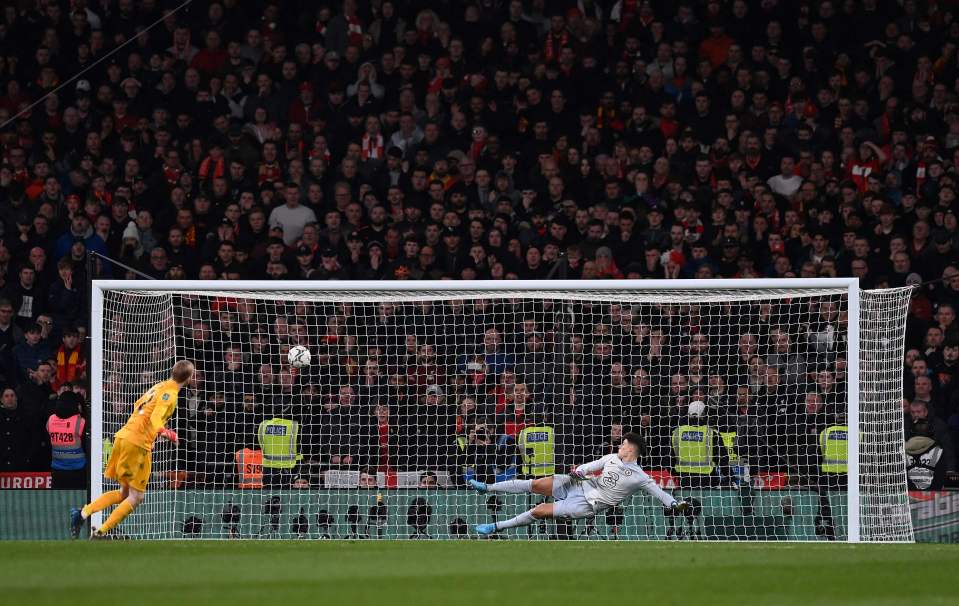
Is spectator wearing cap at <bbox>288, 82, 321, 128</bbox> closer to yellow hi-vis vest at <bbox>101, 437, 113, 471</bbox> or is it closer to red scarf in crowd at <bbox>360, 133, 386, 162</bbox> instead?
red scarf in crowd at <bbox>360, 133, 386, 162</bbox>

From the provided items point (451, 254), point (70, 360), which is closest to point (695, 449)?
point (451, 254)

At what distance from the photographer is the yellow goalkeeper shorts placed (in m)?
14.3

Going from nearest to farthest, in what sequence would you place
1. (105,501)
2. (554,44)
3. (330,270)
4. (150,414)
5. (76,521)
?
(150,414)
(105,501)
(76,521)
(330,270)
(554,44)

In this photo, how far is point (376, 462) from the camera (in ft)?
54.5

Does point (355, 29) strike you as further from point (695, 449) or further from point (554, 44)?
point (695, 449)

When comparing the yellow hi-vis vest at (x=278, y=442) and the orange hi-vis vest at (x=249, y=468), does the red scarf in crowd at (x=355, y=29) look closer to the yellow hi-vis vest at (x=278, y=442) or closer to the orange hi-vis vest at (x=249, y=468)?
the yellow hi-vis vest at (x=278, y=442)

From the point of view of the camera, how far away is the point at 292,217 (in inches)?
778

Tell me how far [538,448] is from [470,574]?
17.0 feet

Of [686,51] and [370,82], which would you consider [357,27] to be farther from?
A: [686,51]

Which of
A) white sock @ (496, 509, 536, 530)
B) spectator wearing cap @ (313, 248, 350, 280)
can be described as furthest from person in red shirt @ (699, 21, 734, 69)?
white sock @ (496, 509, 536, 530)

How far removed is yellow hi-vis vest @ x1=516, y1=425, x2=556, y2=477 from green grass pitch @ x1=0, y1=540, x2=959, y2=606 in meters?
2.30

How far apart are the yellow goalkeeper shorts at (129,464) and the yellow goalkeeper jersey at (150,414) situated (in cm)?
6

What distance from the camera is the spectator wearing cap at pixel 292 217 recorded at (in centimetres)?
1973

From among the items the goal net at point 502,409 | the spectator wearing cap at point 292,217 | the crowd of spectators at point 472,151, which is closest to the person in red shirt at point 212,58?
the crowd of spectators at point 472,151
